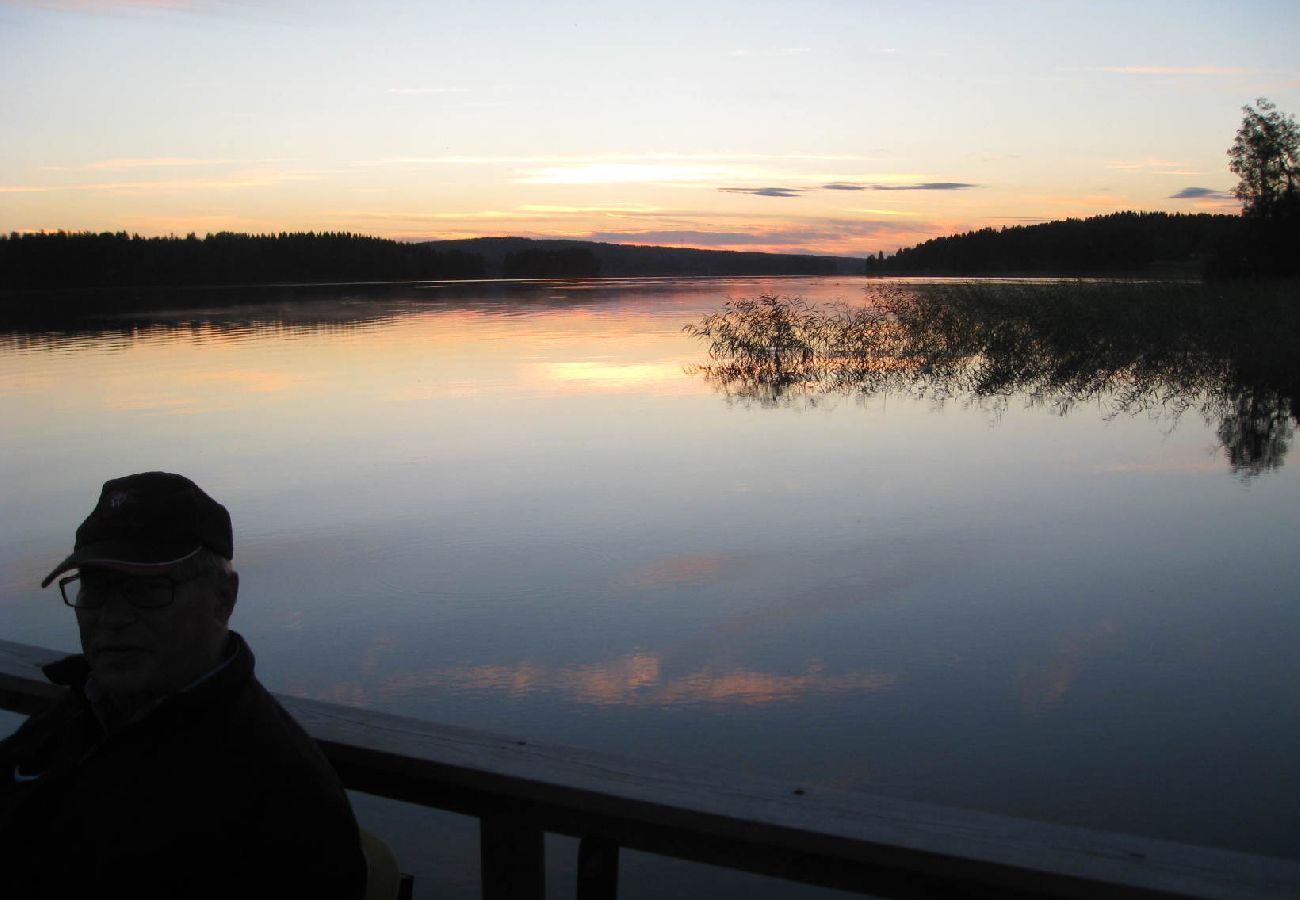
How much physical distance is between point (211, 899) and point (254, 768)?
205 millimetres

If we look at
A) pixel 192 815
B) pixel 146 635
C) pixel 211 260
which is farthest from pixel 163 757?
pixel 211 260

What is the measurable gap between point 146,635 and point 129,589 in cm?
9

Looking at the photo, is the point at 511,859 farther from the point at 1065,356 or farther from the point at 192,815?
the point at 1065,356

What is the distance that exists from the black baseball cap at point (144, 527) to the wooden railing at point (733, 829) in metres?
Result: 0.54

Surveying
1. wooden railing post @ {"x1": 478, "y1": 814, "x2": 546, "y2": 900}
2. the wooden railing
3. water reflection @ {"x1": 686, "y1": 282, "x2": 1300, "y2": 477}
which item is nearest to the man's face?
the wooden railing

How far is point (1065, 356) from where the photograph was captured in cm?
2264

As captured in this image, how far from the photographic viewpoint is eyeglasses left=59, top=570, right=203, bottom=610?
1.98 m

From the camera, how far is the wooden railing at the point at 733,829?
1.75 metres

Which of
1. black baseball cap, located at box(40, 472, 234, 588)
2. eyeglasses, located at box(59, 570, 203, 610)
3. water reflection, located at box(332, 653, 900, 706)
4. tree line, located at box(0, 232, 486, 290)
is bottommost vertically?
water reflection, located at box(332, 653, 900, 706)

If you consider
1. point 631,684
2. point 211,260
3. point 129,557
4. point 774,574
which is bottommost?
point 631,684

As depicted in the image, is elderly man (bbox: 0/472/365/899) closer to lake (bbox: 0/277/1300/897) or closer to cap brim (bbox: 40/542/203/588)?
cap brim (bbox: 40/542/203/588)

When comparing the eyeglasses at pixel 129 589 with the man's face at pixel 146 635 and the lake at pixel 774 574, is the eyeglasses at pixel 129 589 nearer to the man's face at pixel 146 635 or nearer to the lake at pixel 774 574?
the man's face at pixel 146 635

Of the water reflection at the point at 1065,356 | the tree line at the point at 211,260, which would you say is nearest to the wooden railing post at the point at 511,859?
the water reflection at the point at 1065,356

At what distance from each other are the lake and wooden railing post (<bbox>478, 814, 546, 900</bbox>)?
74.4 inches
